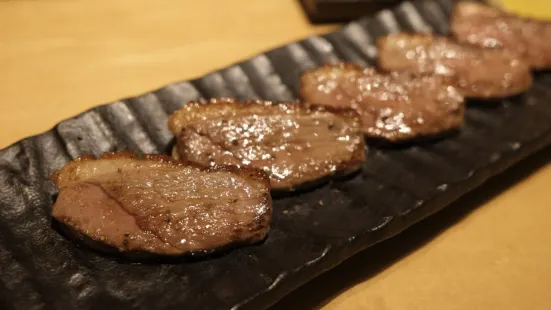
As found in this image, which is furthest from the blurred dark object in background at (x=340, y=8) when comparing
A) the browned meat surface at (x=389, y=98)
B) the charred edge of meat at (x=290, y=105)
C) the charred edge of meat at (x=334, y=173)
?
the charred edge of meat at (x=334, y=173)

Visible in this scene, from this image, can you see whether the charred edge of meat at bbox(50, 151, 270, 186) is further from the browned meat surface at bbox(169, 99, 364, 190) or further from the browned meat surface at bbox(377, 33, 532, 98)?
the browned meat surface at bbox(377, 33, 532, 98)

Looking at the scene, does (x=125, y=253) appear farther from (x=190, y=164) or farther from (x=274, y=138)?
(x=274, y=138)

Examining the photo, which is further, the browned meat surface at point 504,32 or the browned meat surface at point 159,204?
the browned meat surface at point 504,32

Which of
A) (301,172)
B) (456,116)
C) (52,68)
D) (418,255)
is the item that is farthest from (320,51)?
(52,68)

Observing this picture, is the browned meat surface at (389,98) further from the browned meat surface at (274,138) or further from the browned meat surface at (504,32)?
the browned meat surface at (504,32)

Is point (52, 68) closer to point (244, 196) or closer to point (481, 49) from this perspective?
point (244, 196)

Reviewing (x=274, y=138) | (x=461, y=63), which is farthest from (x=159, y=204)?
(x=461, y=63)
